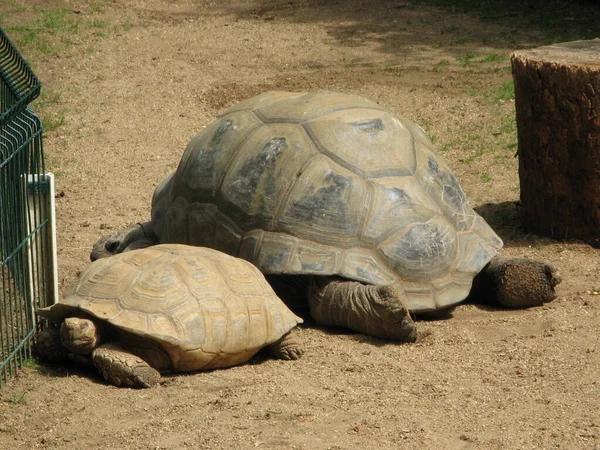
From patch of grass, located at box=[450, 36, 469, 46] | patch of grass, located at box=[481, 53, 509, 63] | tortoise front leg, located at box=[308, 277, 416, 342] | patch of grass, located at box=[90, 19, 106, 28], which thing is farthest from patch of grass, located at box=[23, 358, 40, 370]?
patch of grass, located at box=[90, 19, 106, 28]

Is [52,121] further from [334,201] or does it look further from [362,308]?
[362,308]

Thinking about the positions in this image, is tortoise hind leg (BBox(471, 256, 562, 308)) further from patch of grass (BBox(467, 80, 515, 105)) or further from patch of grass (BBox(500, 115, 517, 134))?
patch of grass (BBox(467, 80, 515, 105))

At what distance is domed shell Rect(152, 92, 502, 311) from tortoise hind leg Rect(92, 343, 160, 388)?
1.02 m

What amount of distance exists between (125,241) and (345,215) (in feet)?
5.55

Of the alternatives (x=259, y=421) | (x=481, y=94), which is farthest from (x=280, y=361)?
(x=481, y=94)

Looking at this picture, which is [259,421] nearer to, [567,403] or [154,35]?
[567,403]

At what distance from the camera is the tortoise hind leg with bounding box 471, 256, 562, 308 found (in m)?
5.61

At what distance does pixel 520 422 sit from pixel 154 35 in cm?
977

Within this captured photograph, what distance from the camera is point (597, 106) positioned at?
6.42 metres

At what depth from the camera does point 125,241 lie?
20.9 ft

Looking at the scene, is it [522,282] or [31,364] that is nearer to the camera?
[31,364]

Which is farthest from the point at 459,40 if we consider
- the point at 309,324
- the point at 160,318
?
the point at 160,318

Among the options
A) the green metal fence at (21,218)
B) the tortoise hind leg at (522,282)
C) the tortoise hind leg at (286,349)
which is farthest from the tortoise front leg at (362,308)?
the green metal fence at (21,218)

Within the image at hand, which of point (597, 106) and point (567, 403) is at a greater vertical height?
point (597, 106)
